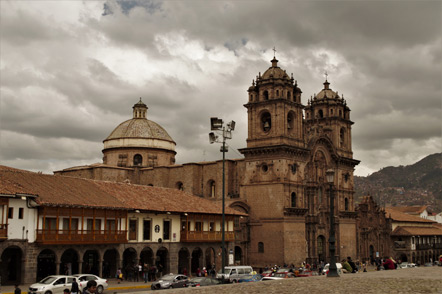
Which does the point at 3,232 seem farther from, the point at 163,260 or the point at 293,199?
the point at 293,199

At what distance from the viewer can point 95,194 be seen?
42.4 metres

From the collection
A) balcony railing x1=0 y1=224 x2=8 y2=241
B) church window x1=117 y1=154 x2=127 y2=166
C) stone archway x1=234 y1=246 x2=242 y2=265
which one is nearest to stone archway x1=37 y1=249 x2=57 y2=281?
balcony railing x1=0 y1=224 x2=8 y2=241

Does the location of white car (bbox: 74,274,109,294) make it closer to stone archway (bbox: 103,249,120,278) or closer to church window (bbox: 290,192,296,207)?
stone archway (bbox: 103,249,120,278)

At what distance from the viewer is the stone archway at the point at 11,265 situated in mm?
36938

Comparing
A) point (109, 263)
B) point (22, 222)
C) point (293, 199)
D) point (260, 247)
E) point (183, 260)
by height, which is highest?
point (293, 199)

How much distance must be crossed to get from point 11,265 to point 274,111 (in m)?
32.2

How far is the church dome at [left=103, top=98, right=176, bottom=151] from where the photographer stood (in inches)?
2842

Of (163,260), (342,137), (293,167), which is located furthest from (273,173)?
(342,137)

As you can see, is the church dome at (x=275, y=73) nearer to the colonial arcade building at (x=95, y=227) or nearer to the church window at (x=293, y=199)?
the church window at (x=293, y=199)

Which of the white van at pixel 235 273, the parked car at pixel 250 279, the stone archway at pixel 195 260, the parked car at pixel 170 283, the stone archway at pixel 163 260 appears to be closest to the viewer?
the parked car at pixel 170 283

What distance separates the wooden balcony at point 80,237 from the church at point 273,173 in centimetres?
1903

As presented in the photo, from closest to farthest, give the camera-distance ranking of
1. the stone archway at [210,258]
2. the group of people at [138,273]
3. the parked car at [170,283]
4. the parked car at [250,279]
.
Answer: the parked car at [170,283] → the parked car at [250,279] → the group of people at [138,273] → the stone archway at [210,258]

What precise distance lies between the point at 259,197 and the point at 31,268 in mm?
28535

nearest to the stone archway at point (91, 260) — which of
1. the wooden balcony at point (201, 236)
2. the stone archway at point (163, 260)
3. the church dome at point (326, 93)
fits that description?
the stone archway at point (163, 260)
